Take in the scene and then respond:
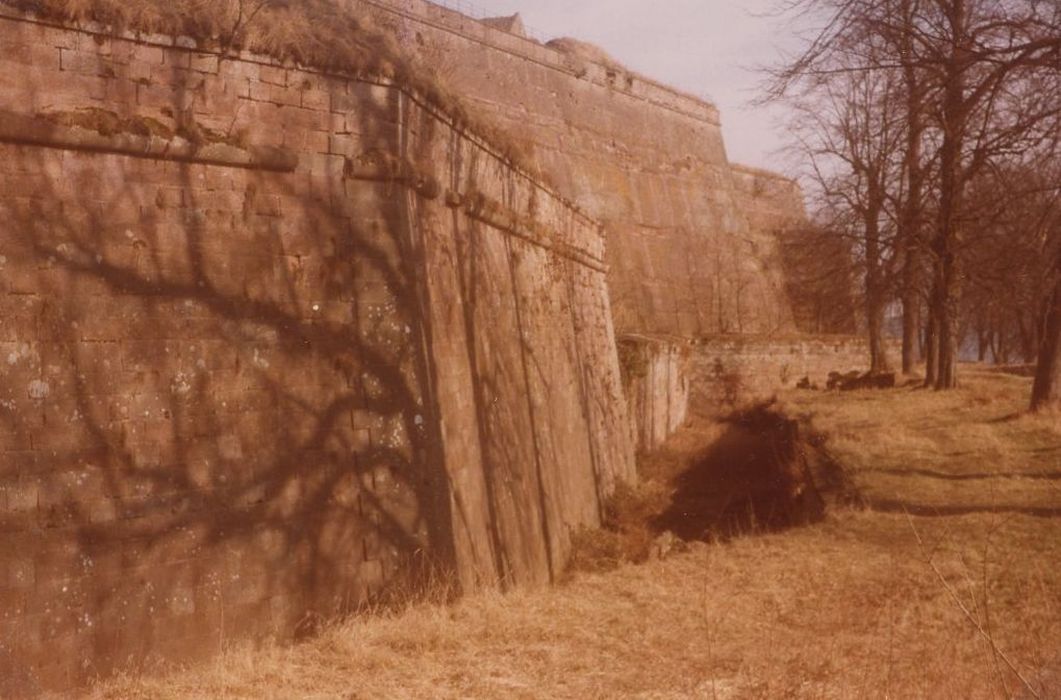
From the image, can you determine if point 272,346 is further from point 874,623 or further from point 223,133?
point 874,623

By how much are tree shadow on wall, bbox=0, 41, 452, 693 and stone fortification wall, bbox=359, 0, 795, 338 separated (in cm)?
1636

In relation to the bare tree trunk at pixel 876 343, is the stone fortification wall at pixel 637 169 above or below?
above

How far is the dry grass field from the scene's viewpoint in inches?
202

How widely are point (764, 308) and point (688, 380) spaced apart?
1022 centimetres

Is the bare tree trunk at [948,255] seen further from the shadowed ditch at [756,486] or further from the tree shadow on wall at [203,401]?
the tree shadow on wall at [203,401]

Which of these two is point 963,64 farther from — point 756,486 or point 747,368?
point 747,368

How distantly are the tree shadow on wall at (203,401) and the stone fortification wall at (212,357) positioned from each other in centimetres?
1

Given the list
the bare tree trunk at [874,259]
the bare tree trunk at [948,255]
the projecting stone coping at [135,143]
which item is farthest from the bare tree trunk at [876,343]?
the projecting stone coping at [135,143]

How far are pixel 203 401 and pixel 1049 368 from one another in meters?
13.0

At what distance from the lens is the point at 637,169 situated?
30594 millimetres

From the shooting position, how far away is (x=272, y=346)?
6.72m

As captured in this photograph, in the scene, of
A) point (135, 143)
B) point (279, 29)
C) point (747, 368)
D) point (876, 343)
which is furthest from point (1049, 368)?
point (135, 143)

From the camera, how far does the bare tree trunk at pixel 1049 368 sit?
14172 mm

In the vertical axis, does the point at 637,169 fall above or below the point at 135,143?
above
